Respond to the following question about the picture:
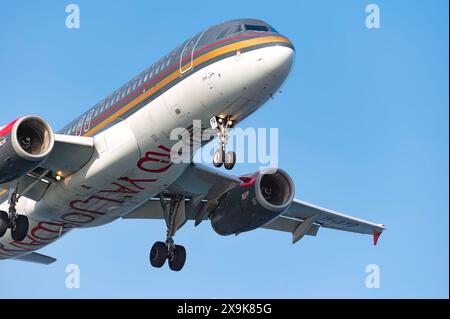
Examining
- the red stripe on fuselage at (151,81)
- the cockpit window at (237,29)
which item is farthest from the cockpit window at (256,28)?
the red stripe on fuselage at (151,81)

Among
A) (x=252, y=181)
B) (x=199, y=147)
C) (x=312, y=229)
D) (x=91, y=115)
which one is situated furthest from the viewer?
(x=312, y=229)

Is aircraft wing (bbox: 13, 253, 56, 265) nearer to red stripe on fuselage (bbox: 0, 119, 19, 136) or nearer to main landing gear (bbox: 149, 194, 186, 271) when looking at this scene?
main landing gear (bbox: 149, 194, 186, 271)

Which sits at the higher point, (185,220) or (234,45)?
(234,45)

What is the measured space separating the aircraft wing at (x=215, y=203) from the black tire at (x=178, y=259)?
4.13 feet

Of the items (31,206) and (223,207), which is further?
(223,207)

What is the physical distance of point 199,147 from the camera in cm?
2889

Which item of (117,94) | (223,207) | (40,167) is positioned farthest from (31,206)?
(223,207)

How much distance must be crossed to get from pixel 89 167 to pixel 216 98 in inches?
195

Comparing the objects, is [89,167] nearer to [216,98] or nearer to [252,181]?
[216,98]

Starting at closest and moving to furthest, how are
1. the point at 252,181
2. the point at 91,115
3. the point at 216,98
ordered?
1. the point at 216,98
2. the point at 91,115
3. the point at 252,181

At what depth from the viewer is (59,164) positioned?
97.0ft

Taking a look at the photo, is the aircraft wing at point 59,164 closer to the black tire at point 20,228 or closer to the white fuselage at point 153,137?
the white fuselage at point 153,137

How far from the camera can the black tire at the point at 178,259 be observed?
112 feet

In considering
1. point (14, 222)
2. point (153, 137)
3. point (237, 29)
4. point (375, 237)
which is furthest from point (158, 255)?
point (237, 29)
